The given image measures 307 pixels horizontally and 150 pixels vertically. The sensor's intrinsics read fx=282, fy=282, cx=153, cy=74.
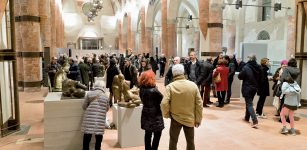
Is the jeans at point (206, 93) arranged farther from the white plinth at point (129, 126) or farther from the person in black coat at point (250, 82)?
the white plinth at point (129, 126)

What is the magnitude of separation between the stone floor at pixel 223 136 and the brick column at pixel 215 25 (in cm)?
534

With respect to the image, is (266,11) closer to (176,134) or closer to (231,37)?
(231,37)

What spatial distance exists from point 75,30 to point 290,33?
1188 inches

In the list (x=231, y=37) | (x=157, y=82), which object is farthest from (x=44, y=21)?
(x=231, y=37)

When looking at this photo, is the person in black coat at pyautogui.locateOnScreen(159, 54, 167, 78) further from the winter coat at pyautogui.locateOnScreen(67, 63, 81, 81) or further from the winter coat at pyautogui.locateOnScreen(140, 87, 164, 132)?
the winter coat at pyautogui.locateOnScreen(140, 87, 164, 132)

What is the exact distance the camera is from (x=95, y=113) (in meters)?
4.49

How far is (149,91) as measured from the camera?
4.25 meters

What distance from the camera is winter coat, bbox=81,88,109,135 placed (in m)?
4.50

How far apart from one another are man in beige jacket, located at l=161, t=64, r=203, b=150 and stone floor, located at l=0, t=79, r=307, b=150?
1558mm

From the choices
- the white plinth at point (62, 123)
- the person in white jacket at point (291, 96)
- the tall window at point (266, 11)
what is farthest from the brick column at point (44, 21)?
the tall window at point (266, 11)

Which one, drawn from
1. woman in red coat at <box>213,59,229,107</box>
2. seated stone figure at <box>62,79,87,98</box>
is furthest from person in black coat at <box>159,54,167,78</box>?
seated stone figure at <box>62,79,87,98</box>

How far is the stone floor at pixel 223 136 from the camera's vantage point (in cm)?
540

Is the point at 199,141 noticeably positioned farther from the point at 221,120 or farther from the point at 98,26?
the point at 98,26

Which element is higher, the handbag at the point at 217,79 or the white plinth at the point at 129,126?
the handbag at the point at 217,79
